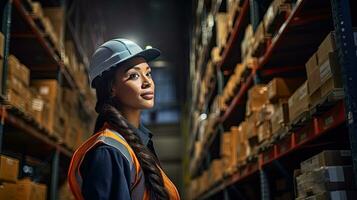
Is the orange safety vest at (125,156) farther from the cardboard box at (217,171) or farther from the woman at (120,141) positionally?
the cardboard box at (217,171)

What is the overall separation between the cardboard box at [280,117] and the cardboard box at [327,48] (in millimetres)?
792

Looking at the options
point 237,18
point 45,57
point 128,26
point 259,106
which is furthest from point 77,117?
point 128,26

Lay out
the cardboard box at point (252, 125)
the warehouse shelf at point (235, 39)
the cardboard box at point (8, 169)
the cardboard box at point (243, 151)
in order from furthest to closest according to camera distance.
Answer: the warehouse shelf at point (235, 39) < the cardboard box at point (243, 151) < the cardboard box at point (252, 125) < the cardboard box at point (8, 169)

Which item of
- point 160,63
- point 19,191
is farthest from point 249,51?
point 160,63

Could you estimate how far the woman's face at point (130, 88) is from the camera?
2.29m

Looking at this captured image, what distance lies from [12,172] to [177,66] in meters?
12.5

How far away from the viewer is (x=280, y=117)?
11.0 ft

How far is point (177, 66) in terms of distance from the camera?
16.4 metres

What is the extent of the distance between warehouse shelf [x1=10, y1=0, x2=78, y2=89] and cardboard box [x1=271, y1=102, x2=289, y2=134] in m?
2.67

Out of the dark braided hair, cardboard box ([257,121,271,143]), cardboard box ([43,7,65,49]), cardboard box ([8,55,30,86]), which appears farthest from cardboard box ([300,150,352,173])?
cardboard box ([43,7,65,49])

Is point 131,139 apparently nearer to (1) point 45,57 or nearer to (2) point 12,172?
(2) point 12,172

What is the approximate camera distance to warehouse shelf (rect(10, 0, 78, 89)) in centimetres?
496

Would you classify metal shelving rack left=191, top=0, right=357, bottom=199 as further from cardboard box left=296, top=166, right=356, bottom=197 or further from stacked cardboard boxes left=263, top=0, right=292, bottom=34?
cardboard box left=296, top=166, right=356, bottom=197

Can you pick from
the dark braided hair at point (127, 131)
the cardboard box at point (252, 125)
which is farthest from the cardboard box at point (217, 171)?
the dark braided hair at point (127, 131)
